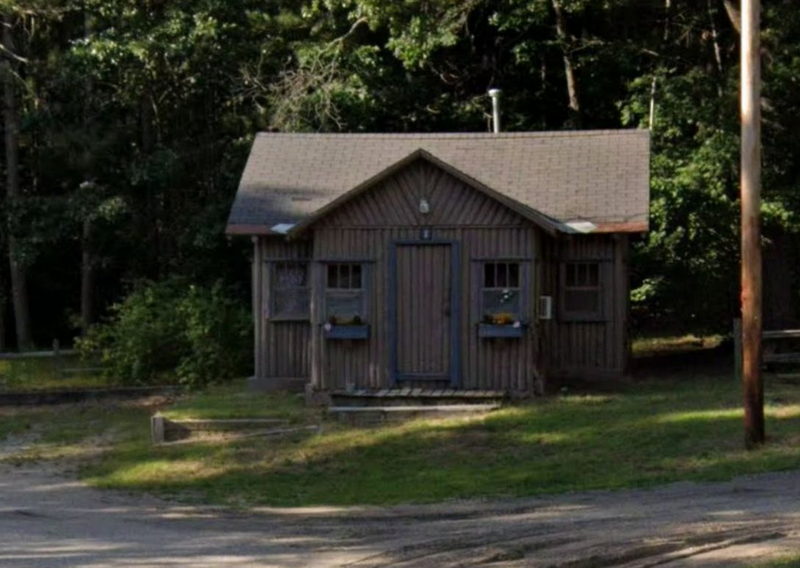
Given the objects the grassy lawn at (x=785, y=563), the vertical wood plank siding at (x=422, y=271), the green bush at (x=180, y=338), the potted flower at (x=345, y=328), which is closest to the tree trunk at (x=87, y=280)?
the green bush at (x=180, y=338)

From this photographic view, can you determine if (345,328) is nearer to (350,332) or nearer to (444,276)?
(350,332)

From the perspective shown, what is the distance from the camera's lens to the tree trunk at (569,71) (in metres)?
31.6

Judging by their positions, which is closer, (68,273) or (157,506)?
(157,506)

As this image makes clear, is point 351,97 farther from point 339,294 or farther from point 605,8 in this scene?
point 339,294

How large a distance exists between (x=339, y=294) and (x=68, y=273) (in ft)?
61.8

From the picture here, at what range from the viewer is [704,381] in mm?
23906

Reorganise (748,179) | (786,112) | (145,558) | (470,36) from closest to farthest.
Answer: (145,558) < (748,179) < (786,112) < (470,36)

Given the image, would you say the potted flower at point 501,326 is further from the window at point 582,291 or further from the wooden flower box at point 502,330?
the window at point 582,291

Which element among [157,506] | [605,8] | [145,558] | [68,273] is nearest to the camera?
[145,558]

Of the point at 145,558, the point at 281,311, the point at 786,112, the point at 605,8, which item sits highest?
the point at 605,8

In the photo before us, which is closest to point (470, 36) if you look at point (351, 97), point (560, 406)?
point (351, 97)

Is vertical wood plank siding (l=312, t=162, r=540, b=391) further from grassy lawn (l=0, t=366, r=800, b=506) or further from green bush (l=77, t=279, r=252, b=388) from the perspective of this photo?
green bush (l=77, t=279, r=252, b=388)

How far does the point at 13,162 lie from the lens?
114ft

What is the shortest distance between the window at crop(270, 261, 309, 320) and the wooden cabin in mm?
24
